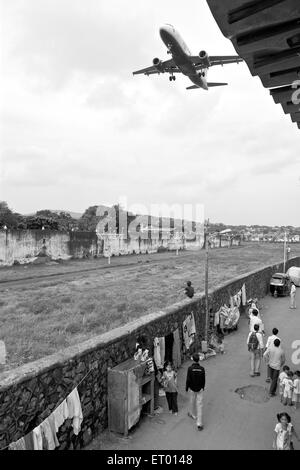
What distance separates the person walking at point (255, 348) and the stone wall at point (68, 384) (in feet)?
9.14

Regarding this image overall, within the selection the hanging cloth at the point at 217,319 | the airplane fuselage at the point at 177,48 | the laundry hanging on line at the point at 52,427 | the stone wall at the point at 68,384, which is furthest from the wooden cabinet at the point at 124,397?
the airplane fuselage at the point at 177,48

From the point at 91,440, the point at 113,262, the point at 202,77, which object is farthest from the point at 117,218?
the point at 91,440

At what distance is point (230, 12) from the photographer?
293 cm

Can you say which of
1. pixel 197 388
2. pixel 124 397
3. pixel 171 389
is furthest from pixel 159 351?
pixel 124 397

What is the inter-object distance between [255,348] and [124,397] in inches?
189

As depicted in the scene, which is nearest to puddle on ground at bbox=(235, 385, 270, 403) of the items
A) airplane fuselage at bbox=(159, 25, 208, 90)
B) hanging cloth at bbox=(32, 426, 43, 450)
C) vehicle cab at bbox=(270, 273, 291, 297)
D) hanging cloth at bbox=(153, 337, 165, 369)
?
hanging cloth at bbox=(153, 337, 165, 369)

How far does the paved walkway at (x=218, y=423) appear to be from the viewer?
7473 millimetres

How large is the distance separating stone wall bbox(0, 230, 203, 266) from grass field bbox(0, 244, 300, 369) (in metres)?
2.38

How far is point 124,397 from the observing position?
7.73 meters

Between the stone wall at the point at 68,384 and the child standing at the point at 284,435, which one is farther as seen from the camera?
the child standing at the point at 284,435

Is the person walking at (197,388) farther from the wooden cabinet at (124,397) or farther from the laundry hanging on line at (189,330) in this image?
the laundry hanging on line at (189,330)

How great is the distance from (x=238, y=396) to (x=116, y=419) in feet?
11.9
